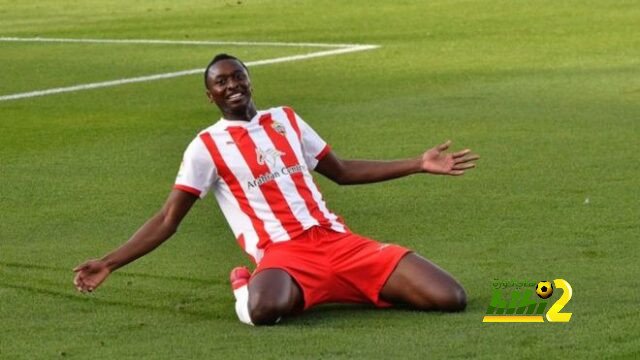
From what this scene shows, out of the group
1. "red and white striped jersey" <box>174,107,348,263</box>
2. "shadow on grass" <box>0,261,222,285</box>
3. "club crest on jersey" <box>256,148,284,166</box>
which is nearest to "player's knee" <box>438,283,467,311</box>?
"red and white striped jersey" <box>174,107,348,263</box>

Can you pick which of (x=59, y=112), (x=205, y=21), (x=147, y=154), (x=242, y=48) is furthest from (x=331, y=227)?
(x=205, y=21)

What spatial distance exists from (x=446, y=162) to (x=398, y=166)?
13.8 inches

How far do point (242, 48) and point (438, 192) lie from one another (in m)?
11.2

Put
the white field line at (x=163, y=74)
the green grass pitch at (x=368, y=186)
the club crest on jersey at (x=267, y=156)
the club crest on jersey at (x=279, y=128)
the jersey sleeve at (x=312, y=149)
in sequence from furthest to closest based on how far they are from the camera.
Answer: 1. the white field line at (x=163, y=74)
2. the jersey sleeve at (x=312, y=149)
3. the club crest on jersey at (x=279, y=128)
4. the club crest on jersey at (x=267, y=156)
5. the green grass pitch at (x=368, y=186)

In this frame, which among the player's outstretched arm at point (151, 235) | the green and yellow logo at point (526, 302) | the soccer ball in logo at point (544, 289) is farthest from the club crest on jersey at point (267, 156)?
the soccer ball in logo at point (544, 289)

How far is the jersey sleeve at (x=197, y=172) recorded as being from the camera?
9797 millimetres

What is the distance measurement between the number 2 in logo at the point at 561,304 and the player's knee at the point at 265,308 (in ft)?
4.19

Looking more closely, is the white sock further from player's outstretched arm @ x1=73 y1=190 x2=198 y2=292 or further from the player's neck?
the player's neck

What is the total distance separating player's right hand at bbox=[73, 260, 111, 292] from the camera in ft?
30.9

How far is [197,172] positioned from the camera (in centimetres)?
983

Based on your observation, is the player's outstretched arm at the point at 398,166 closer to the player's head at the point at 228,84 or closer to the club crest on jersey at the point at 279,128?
the club crest on jersey at the point at 279,128

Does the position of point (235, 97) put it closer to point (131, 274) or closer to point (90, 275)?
point (90, 275)

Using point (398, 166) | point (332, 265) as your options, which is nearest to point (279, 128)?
point (398, 166)

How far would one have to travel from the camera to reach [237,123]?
9992 millimetres
